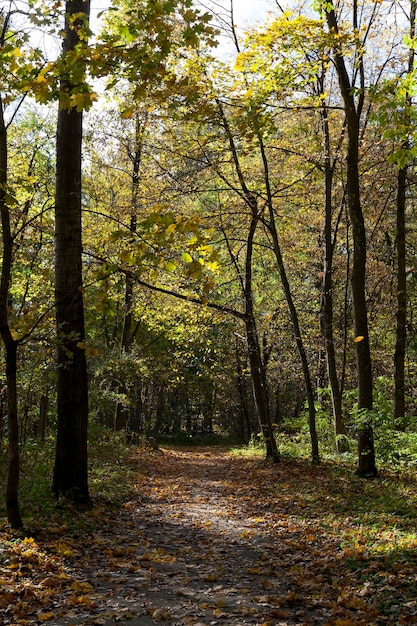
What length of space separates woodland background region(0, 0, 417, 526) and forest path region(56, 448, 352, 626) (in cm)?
145

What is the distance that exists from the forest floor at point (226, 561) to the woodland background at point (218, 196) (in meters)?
1.04

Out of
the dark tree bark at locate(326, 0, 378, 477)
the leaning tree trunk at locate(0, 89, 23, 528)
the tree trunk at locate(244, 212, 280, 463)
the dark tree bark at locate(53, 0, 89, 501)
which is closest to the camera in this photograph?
the leaning tree trunk at locate(0, 89, 23, 528)

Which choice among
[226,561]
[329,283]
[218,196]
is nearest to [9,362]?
[226,561]

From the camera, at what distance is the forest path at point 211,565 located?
4344mm

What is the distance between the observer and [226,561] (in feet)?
19.7

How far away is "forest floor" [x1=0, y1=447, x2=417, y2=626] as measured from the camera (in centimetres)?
432

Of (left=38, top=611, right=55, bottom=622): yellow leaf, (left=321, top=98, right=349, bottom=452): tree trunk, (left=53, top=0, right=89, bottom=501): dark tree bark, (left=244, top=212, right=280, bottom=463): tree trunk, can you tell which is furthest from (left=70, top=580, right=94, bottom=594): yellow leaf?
(left=244, top=212, right=280, bottom=463): tree trunk

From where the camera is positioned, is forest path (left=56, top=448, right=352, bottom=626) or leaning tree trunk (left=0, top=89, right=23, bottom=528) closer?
forest path (left=56, top=448, right=352, bottom=626)

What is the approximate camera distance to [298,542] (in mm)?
6707

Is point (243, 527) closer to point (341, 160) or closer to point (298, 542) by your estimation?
point (298, 542)

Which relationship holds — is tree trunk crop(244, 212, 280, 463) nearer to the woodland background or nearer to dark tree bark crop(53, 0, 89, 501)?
the woodland background

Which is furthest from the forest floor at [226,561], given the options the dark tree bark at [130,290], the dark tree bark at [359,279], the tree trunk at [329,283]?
the dark tree bark at [130,290]

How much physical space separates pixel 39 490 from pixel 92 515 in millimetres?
1372

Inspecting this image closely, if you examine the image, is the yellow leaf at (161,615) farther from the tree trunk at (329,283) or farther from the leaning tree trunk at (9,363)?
the tree trunk at (329,283)
